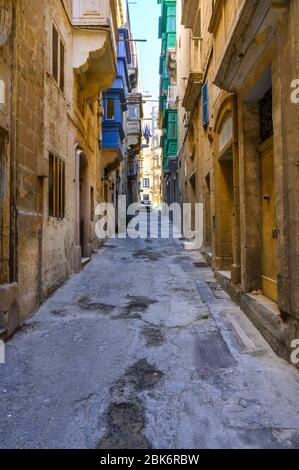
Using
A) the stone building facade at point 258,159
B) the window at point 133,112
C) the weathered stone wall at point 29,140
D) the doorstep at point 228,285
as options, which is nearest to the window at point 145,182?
the window at point 133,112

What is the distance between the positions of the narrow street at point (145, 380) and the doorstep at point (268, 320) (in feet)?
0.38

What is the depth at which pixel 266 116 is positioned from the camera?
5086mm

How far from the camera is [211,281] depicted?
24.0 ft

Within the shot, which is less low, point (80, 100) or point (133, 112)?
Result: point (133, 112)

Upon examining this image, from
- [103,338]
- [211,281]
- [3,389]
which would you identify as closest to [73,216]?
[211,281]

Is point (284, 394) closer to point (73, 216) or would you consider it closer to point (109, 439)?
point (109, 439)

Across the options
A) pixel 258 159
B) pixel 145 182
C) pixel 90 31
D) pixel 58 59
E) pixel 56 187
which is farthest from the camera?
pixel 145 182

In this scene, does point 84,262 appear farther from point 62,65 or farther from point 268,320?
point 268,320

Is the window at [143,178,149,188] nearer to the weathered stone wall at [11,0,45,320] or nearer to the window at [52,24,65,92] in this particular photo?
the window at [52,24,65,92]

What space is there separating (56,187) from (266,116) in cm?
428

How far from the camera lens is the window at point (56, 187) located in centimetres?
639

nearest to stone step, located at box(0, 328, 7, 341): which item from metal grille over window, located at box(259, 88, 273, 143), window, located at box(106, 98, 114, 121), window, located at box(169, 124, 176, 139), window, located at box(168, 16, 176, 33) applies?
metal grille over window, located at box(259, 88, 273, 143)

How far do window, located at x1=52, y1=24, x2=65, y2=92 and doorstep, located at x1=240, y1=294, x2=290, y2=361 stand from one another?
5.88 metres

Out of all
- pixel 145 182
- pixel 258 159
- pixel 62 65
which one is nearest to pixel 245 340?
pixel 258 159
